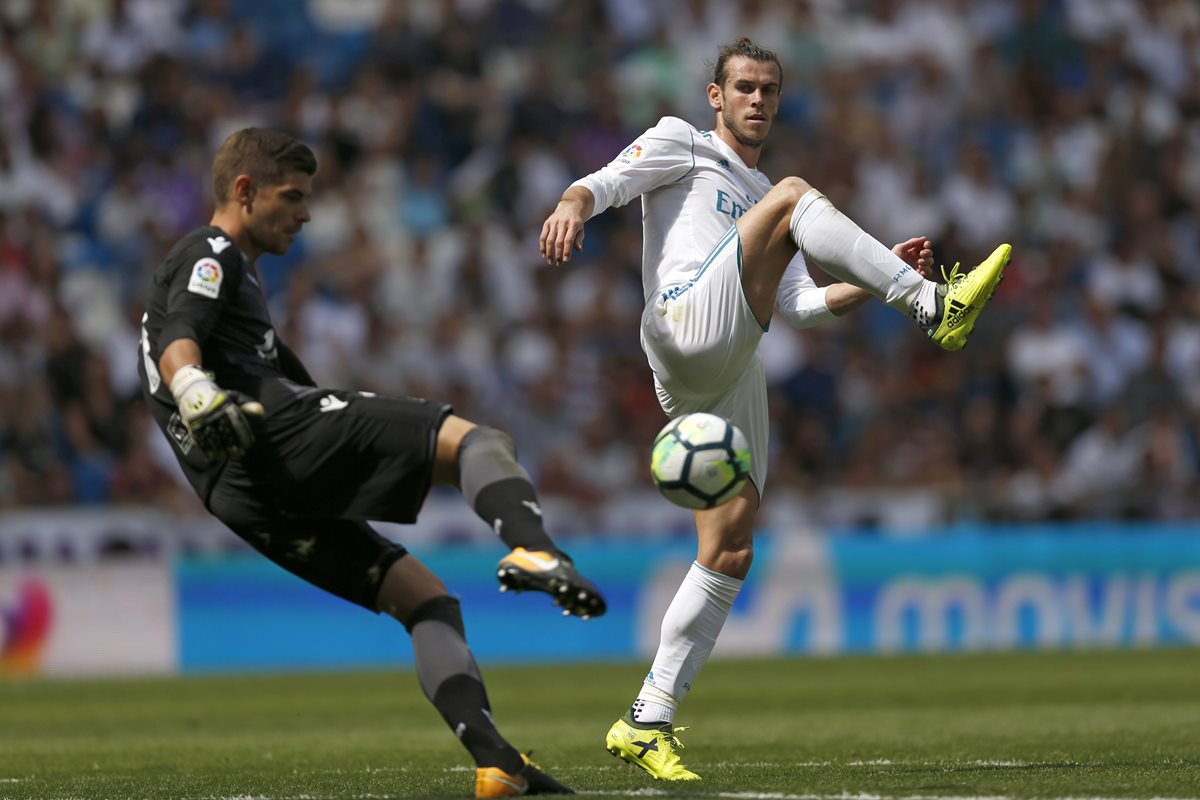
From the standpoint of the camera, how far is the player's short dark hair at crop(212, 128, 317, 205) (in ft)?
18.1

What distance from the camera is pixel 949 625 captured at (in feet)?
51.1

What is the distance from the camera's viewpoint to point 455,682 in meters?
5.29

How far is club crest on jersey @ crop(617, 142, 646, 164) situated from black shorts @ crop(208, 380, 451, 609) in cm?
190

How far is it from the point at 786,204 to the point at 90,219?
11860 mm

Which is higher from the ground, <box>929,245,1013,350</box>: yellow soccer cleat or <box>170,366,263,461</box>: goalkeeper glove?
<box>929,245,1013,350</box>: yellow soccer cleat

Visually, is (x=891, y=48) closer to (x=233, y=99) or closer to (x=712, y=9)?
(x=712, y=9)

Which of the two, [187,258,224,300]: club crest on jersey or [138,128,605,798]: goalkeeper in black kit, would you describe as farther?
[187,258,224,300]: club crest on jersey

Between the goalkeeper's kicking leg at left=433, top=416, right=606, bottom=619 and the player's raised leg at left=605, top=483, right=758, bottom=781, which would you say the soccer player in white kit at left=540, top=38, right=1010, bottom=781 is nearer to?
the player's raised leg at left=605, top=483, right=758, bottom=781

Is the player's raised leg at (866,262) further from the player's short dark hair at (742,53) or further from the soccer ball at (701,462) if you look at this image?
the soccer ball at (701,462)

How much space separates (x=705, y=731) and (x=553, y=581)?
4566 millimetres

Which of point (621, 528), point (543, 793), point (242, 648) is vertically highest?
point (621, 528)

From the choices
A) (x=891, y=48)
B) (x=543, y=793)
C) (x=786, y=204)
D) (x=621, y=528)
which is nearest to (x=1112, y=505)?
(x=621, y=528)

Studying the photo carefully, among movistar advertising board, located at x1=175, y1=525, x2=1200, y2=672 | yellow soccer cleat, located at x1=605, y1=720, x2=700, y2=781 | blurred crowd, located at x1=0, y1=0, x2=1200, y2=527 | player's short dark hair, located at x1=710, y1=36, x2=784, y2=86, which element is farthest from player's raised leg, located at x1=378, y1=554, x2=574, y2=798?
blurred crowd, located at x1=0, y1=0, x2=1200, y2=527

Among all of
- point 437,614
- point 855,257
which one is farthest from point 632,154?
point 437,614
